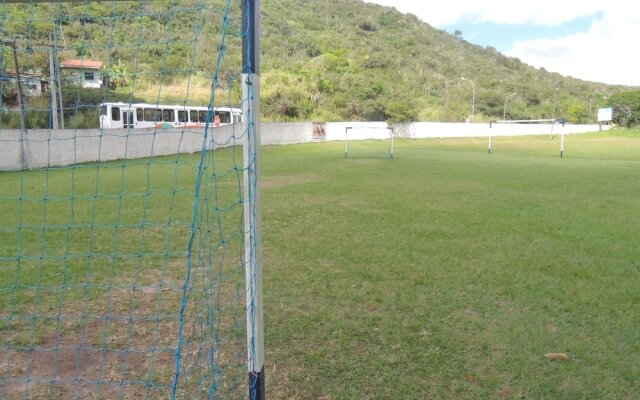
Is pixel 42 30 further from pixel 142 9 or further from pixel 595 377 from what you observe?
pixel 595 377

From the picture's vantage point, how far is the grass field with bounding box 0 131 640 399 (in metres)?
3.09

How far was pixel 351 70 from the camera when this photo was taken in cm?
5516

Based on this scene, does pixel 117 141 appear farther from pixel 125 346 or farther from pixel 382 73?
pixel 382 73

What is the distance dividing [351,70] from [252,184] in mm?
54815

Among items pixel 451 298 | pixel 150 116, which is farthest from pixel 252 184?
pixel 150 116

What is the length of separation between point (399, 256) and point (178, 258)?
2552 mm

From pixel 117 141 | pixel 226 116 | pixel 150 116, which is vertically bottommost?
pixel 117 141

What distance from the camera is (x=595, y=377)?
120 inches

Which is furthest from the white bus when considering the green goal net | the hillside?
the green goal net

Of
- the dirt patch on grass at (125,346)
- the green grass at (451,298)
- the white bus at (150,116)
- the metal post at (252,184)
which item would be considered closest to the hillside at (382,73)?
the white bus at (150,116)

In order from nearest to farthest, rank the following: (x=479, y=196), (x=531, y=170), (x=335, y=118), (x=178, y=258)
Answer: (x=178, y=258) < (x=479, y=196) < (x=531, y=170) < (x=335, y=118)

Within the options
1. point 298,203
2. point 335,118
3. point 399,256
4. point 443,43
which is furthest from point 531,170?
point 443,43

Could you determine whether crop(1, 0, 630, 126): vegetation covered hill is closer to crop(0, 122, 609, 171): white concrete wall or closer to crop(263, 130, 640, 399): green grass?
crop(0, 122, 609, 171): white concrete wall

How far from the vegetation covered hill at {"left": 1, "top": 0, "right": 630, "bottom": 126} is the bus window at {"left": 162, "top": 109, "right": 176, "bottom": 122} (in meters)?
6.19
